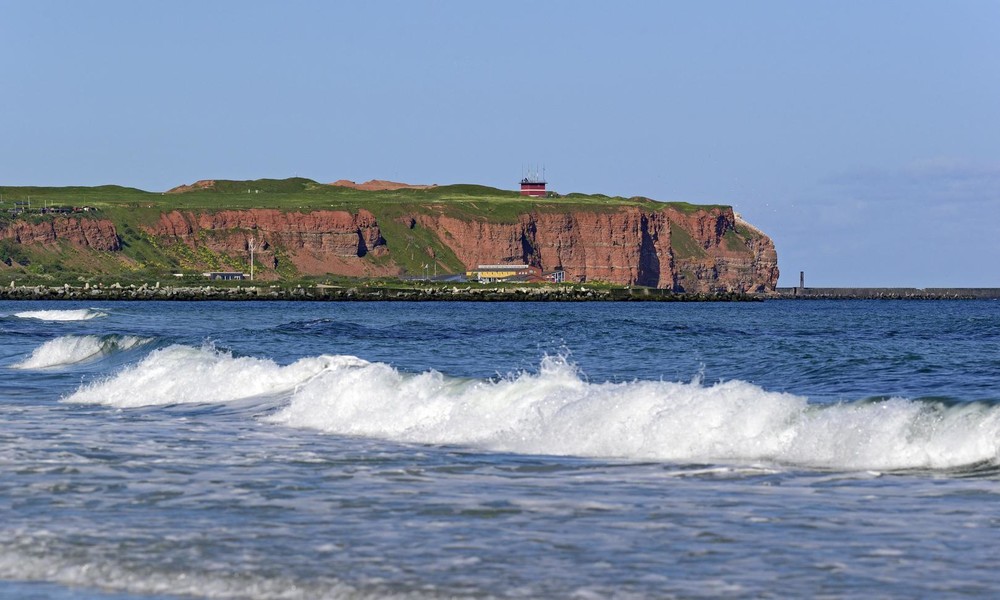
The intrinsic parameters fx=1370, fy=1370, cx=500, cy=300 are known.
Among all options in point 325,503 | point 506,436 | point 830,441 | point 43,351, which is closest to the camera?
point 325,503

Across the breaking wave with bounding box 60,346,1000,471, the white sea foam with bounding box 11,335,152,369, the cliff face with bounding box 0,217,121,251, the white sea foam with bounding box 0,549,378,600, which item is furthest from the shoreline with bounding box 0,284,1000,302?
the white sea foam with bounding box 0,549,378,600

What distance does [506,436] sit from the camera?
18.6 meters

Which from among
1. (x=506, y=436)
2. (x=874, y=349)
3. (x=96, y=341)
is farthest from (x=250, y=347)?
(x=506, y=436)

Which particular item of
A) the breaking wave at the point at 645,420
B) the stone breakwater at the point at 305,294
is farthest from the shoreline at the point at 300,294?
the breaking wave at the point at 645,420

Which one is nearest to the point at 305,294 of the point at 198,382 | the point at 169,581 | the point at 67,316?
the point at 67,316

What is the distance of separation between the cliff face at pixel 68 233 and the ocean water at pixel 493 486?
171 metres

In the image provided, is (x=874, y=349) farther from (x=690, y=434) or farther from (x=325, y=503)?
(x=325, y=503)

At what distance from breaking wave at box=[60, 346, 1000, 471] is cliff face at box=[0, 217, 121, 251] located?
17410 cm

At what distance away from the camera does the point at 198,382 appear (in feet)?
90.6

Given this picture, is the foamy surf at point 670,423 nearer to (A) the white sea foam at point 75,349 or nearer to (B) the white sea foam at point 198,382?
(B) the white sea foam at point 198,382

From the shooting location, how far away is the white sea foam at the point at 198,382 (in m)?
26.2

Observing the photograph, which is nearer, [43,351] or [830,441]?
[830,441]

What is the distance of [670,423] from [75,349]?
25742 mm

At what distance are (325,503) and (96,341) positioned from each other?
29.5 m
